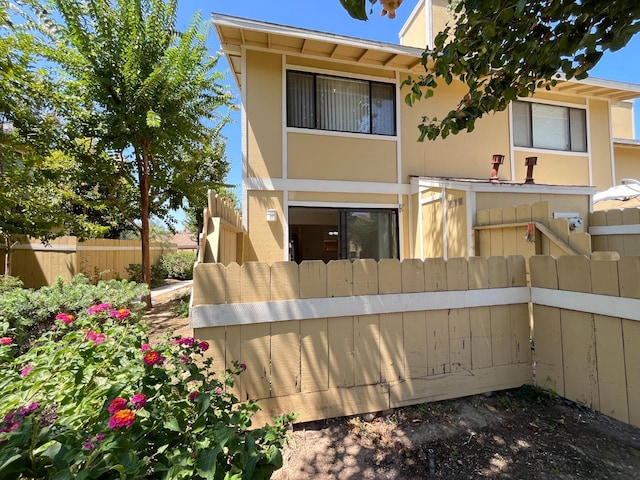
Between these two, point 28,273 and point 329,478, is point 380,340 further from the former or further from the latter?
point 28,273

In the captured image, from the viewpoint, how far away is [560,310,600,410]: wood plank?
8.17 feet

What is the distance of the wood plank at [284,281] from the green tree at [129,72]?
14.4 feet

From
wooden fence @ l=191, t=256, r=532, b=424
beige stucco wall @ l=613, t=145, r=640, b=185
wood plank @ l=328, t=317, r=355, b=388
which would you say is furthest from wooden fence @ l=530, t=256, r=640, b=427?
beige stucco wall @ l=613, t=145, r=640, b=185

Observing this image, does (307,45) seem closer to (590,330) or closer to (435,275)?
(435,275)

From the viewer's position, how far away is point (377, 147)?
6.41 m

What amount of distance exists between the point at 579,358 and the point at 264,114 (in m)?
5.81

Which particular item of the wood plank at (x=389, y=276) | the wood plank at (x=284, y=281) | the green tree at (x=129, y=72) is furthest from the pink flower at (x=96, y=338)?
the green tree at (x=129, y=72)

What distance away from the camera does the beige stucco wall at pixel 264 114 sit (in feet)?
19.1

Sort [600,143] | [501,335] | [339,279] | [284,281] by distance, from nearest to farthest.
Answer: [284,281]
[339,279]
[501,335]
[600,143]

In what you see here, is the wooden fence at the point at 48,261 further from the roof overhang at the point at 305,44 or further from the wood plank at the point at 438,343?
the wood plank at the point at 438,343

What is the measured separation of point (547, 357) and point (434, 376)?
1.10 meters

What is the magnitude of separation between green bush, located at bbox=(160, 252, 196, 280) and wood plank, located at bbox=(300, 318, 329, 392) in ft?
49.6

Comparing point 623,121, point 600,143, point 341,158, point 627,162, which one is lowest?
point 341,158

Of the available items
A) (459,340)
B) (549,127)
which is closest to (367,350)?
(459,340)
